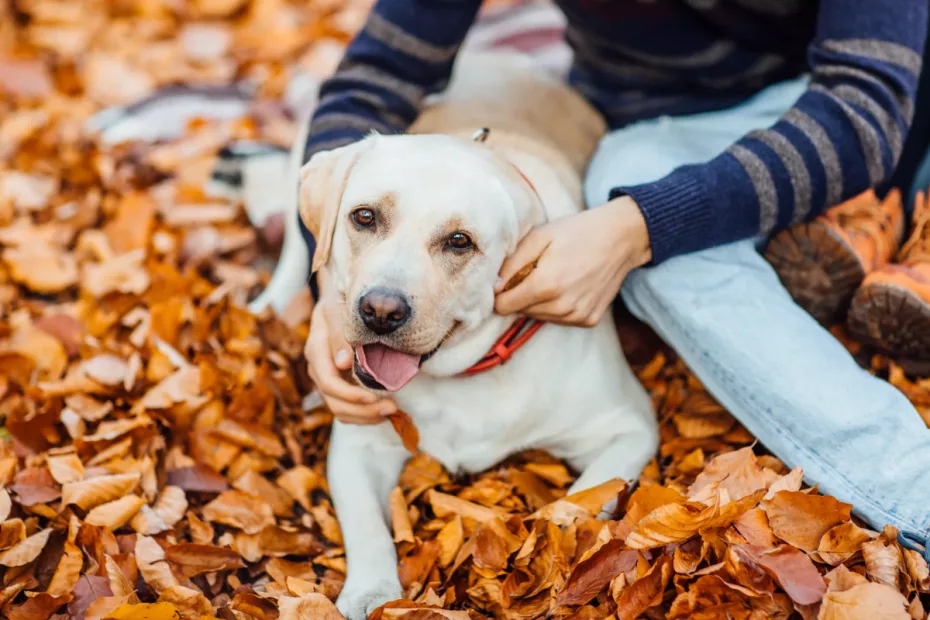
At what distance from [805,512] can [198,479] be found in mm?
1427

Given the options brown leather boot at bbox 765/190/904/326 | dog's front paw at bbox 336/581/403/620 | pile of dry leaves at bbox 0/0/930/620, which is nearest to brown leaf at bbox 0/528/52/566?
pile of dry leaves at bbox 0/0/930/620

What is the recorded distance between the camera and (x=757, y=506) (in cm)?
170

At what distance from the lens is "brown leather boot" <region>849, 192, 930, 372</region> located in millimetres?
1978

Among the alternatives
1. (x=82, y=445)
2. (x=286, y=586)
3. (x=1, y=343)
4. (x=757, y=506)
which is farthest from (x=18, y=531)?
(x=757, y=506)

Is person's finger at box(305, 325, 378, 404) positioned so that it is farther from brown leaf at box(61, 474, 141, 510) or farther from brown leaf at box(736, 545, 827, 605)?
brown leaf at box(736, 545, 827, 605)

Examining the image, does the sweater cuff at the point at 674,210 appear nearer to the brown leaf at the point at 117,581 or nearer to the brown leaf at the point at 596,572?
the brown leaf at the point at 596,572

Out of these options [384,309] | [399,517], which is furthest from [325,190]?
A: [399,517]

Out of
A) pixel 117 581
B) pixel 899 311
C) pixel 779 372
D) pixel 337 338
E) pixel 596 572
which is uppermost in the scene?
pixel 899 311

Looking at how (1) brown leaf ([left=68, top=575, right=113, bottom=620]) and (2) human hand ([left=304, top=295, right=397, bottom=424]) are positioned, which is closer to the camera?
(1) brown leaf ([left=68, top=575, right=113, bottom=620])

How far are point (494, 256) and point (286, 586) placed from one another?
0.87 metres

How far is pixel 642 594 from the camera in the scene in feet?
5.33

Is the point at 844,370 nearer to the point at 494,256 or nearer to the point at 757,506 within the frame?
the point at 757,506

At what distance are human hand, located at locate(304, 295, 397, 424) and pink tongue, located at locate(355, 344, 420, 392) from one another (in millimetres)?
105

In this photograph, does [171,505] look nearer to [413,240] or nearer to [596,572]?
[413,240]
